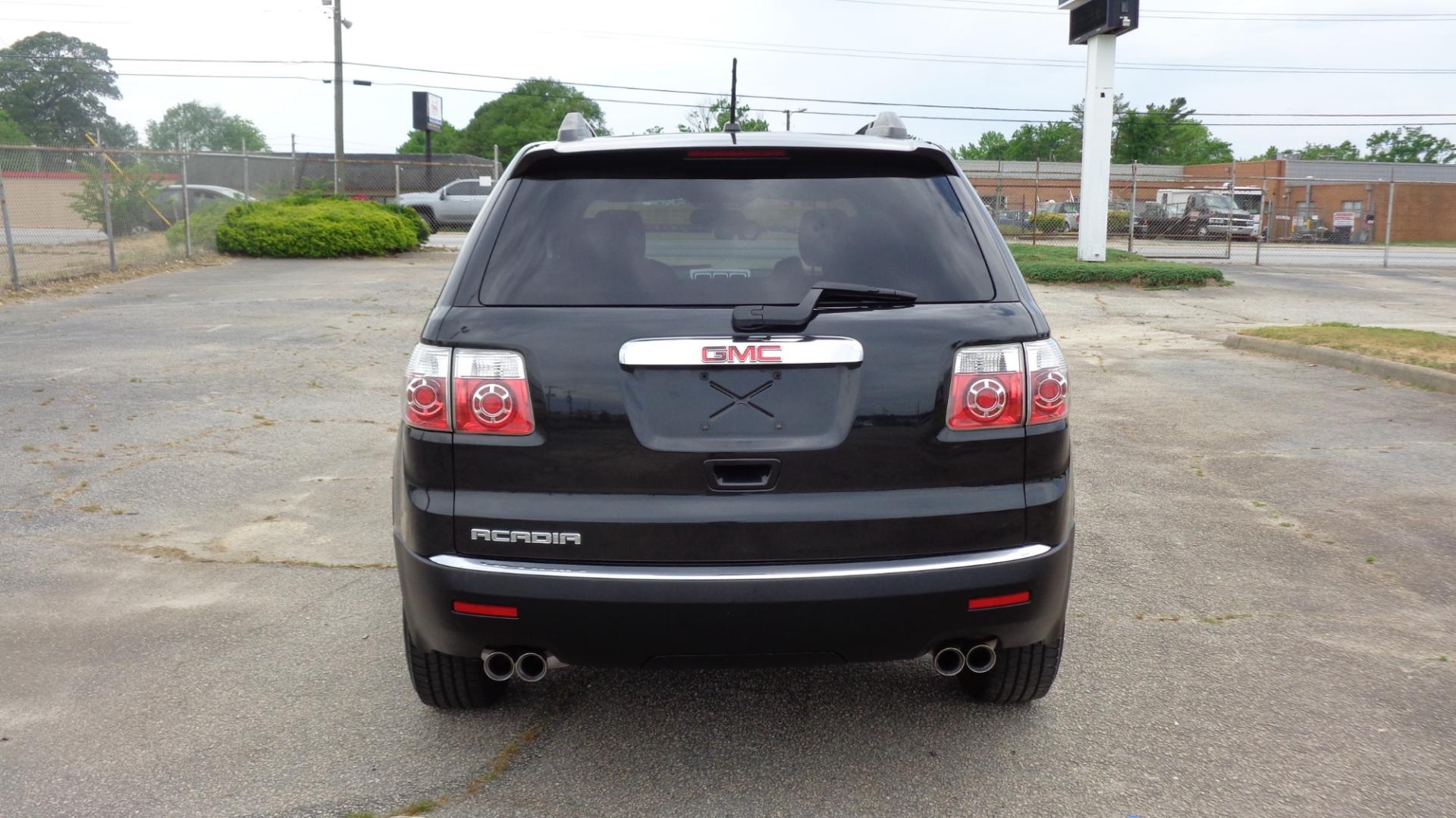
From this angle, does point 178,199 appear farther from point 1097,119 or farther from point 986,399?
point 986,399

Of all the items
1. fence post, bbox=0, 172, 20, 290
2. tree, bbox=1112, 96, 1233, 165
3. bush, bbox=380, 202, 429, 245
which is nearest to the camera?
fence post, bbox=0, 172, 20, 290

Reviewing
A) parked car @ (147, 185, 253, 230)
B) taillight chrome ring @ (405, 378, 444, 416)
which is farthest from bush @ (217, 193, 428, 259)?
taillight chrome ring @ (405, 378, 444, 416)

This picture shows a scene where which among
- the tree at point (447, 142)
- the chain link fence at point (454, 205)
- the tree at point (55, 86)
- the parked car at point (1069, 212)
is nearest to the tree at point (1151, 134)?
the chain link fence at point (454, 205)

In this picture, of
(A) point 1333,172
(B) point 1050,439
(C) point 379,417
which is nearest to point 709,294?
(B) point 1050,439

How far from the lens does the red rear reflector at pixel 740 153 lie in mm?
3125

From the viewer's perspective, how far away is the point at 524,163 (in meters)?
3.16

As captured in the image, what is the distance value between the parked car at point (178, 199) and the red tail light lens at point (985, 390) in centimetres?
2225

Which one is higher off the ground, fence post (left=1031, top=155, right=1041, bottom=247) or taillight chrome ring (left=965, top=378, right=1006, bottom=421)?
fence post (left=1031, top=155, right=1041, bottom=247)

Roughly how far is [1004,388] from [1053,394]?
148 millimetres

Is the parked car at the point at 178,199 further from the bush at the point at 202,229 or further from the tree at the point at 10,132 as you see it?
the tree at the point at 10,132

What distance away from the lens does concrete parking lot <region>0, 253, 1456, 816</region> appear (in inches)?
123

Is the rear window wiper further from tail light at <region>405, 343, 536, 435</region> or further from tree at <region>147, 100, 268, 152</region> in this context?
tree at <region>147, 100, 268, 152</region>

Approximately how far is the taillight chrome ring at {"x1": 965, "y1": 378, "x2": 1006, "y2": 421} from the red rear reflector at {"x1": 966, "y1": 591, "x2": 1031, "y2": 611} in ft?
1.44

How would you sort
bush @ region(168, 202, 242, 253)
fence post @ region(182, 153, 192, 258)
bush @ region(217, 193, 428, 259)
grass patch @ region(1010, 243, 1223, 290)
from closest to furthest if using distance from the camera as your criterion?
grass patch @ region(1010, 243, 1223, 290) → fence post @ region(182, 153, 192, 258) → bush @ region(168, 202, 242, 253) → bush @ region(217, 193, 428, 259)
